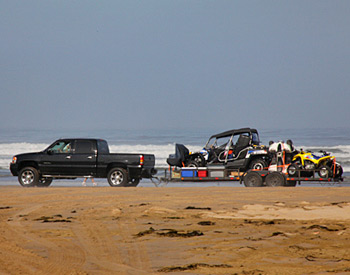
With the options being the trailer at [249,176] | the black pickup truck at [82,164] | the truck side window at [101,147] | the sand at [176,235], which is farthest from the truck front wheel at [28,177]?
the sand at [176,235]

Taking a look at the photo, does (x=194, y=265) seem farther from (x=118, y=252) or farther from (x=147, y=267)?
(x=118, y=252)

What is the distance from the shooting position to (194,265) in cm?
762

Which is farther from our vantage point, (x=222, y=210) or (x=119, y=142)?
(x=119, y=142)

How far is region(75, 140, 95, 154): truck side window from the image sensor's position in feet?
75.3

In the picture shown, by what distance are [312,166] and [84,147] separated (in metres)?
8.50

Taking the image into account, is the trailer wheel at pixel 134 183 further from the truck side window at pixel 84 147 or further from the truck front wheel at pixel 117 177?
the truck side window at pixel 84 147

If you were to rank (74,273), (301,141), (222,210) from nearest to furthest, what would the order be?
(74,273), (222,210), (301,141)

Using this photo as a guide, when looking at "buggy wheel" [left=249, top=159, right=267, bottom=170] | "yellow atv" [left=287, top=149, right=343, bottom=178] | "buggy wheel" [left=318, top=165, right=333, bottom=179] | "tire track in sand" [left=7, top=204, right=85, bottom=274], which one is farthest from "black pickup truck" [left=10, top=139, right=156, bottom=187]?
"tire track in sand" [left=7, top=204, right=85, bottom=274]

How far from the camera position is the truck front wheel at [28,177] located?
2314 centimetres

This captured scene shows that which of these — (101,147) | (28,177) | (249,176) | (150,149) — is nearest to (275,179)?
(249,176)

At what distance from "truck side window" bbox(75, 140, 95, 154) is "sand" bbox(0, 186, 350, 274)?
5.87 m

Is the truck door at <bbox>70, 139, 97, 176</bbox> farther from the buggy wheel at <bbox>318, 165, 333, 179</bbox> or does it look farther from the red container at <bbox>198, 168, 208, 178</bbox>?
the buggy wheel at <bbox>318, 165, 333, 179</bbox>

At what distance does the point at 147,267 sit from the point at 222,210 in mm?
6344

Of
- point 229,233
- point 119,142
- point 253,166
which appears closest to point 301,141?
point 119,142
